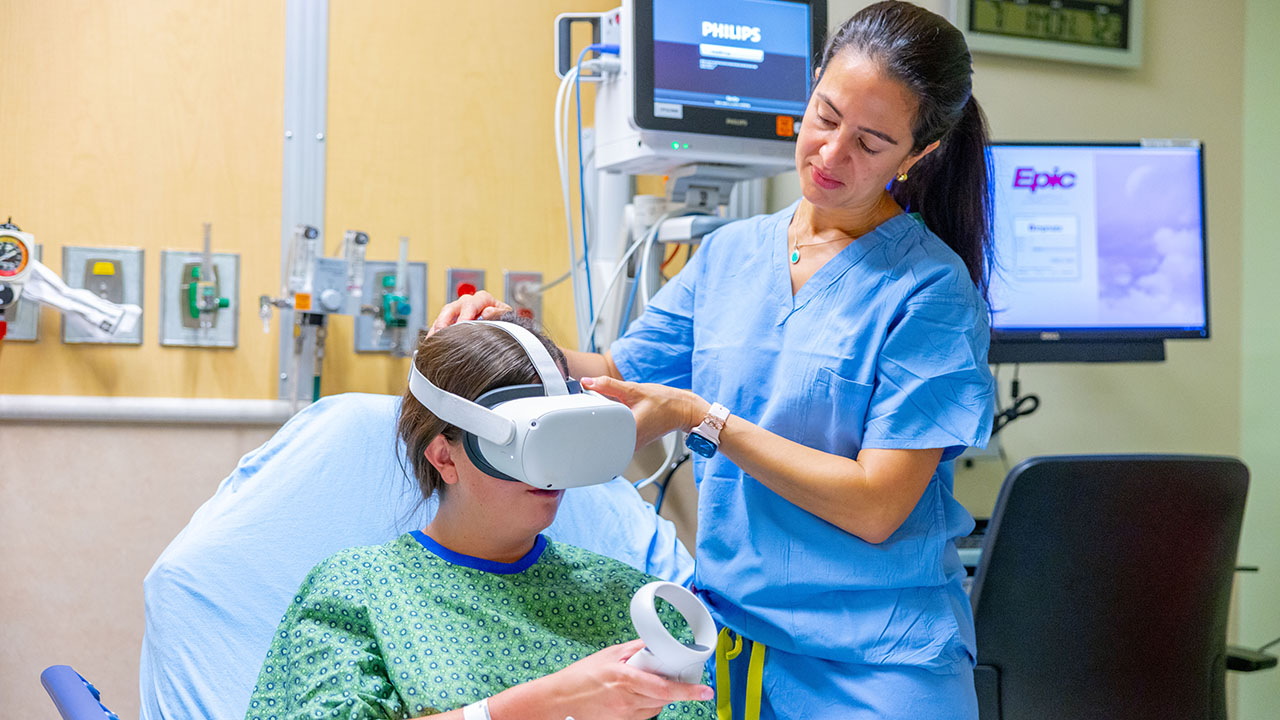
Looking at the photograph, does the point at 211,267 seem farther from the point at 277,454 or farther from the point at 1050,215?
the point at 1050,215

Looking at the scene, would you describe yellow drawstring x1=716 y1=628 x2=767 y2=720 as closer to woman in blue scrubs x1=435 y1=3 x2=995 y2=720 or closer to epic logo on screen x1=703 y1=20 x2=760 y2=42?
woman in blue scrubs x1=435 y1=3 x2=995 y2=720

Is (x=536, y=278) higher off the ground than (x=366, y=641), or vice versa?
(x=536, y=278)

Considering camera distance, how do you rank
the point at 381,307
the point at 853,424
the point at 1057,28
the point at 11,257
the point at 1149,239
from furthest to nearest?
1. the point at 1057,28
2. the point at 1149,239
3. the point at 381,307
4. the point at 11,257
5. the point at 853,424

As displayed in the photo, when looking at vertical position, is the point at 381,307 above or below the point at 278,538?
above

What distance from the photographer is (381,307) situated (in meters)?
2.22

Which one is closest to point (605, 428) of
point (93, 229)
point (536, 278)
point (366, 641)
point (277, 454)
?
point (366, 641)

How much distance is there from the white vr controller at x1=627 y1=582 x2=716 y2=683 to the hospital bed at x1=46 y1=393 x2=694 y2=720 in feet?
1.79

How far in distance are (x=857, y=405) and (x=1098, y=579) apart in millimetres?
605

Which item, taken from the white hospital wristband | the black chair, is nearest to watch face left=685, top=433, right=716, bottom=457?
the white hospital wristband

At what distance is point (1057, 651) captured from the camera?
1578mm

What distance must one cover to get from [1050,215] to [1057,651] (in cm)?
106

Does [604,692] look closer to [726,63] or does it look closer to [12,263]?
[726,63]

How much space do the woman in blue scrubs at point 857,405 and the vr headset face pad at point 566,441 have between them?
94 millimetres

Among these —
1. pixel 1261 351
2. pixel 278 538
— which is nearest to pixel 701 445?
pixel 278 538
